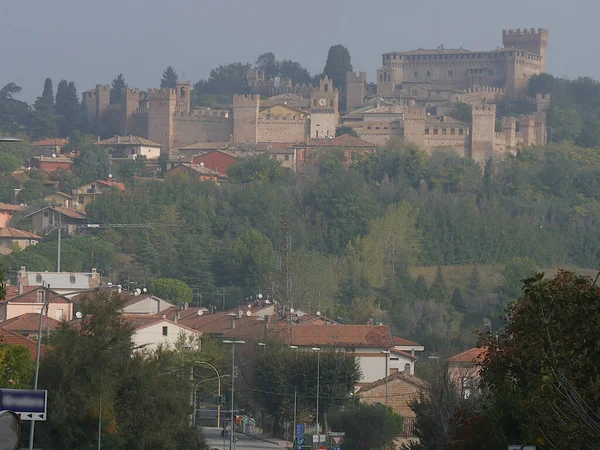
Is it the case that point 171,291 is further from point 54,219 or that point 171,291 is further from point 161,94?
point 161,94

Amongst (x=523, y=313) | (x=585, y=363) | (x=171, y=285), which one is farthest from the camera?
(x=171, y=285)

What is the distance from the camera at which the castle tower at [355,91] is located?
156625 millimetres

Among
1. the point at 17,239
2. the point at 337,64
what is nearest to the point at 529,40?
the point at 337,64

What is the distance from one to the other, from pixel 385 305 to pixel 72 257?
800 inches

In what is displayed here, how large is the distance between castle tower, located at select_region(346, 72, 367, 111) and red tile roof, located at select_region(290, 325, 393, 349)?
87404 mm

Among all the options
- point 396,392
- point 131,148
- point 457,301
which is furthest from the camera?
point 131,148

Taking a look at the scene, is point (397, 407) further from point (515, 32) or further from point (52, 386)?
point (515, 32)

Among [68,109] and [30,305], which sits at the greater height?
[68,109]

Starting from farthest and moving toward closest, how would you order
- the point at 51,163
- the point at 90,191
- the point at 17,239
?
1. the point at 51,163
2. the point at 90,191
3. the point at 17,239

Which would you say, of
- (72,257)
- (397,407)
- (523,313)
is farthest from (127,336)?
(72,257)

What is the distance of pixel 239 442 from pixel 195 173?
277ft

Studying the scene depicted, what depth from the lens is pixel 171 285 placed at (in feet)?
329

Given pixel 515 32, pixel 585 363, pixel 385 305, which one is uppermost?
pixel 515 32

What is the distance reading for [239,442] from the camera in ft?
159
